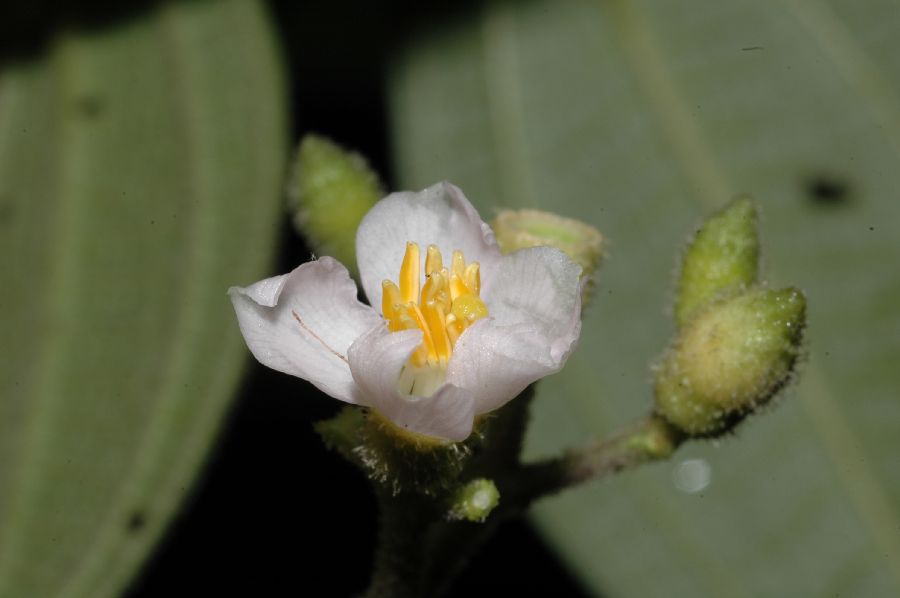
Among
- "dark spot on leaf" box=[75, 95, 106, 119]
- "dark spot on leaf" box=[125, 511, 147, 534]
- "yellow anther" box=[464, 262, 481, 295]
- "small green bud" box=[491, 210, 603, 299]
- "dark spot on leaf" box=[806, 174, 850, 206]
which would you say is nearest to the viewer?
"yellow anther" box=[464, 262, 481, 295]

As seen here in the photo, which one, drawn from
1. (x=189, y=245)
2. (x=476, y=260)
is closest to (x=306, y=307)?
(x=476, y=260)

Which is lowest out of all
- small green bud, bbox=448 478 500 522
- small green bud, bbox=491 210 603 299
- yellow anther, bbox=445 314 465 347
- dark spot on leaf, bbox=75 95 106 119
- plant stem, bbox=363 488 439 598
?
plant stem, bbox=363 488 439 598

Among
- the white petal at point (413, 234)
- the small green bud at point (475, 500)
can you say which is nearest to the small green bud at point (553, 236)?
the white petal at point (413, 234)

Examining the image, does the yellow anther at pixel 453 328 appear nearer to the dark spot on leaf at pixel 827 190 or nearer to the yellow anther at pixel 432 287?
the yellow anther at pixel 432 287

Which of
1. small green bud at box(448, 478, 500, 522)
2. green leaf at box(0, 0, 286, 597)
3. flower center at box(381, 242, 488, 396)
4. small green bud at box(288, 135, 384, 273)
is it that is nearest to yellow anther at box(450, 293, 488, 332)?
flower center at box(381, 242, 488, 396)

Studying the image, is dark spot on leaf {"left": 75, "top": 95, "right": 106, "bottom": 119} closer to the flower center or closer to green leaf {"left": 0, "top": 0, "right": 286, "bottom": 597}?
green leaf {"left": 0, "top": 0, "right": 286, "bottom": 597}

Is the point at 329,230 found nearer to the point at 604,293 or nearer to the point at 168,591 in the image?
the point at 604,293

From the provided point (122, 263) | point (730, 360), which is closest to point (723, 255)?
point (730, 360)
